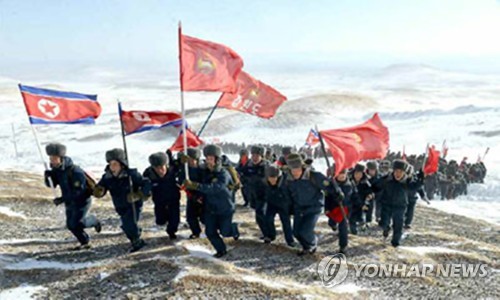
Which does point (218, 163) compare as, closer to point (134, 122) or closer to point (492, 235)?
point (134, 122)

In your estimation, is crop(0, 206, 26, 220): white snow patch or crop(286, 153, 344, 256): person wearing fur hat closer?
crop(286, 153, 344, 256): person wearing fur hat

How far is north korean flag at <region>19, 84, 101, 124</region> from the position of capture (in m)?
9.47

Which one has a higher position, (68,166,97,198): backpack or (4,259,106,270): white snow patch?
(68,166,97,198): backpack

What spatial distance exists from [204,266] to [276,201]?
1.96 m

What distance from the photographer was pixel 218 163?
8586mm

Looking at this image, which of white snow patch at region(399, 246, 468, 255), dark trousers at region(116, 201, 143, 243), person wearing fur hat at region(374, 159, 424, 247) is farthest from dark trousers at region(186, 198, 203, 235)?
white snow patch at region(399, 246, 468, 255)

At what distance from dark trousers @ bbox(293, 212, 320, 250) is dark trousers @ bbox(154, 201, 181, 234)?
2.29 metres

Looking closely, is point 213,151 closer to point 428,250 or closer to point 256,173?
point 256,173

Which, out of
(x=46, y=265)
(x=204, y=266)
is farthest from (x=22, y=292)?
(x=204, y=266)

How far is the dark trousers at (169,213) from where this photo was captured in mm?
9383

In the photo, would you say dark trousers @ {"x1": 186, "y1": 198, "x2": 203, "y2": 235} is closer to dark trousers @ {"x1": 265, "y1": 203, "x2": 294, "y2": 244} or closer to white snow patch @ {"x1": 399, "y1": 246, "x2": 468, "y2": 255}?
dark trousers @ {"x1": 265, "y1": 203, "x2": 294, "y2": 244}

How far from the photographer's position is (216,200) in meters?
8.40

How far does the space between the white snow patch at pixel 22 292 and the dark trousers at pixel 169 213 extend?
8.51 feet

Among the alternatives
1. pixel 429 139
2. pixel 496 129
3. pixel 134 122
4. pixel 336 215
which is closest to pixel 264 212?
pixel 336 215
